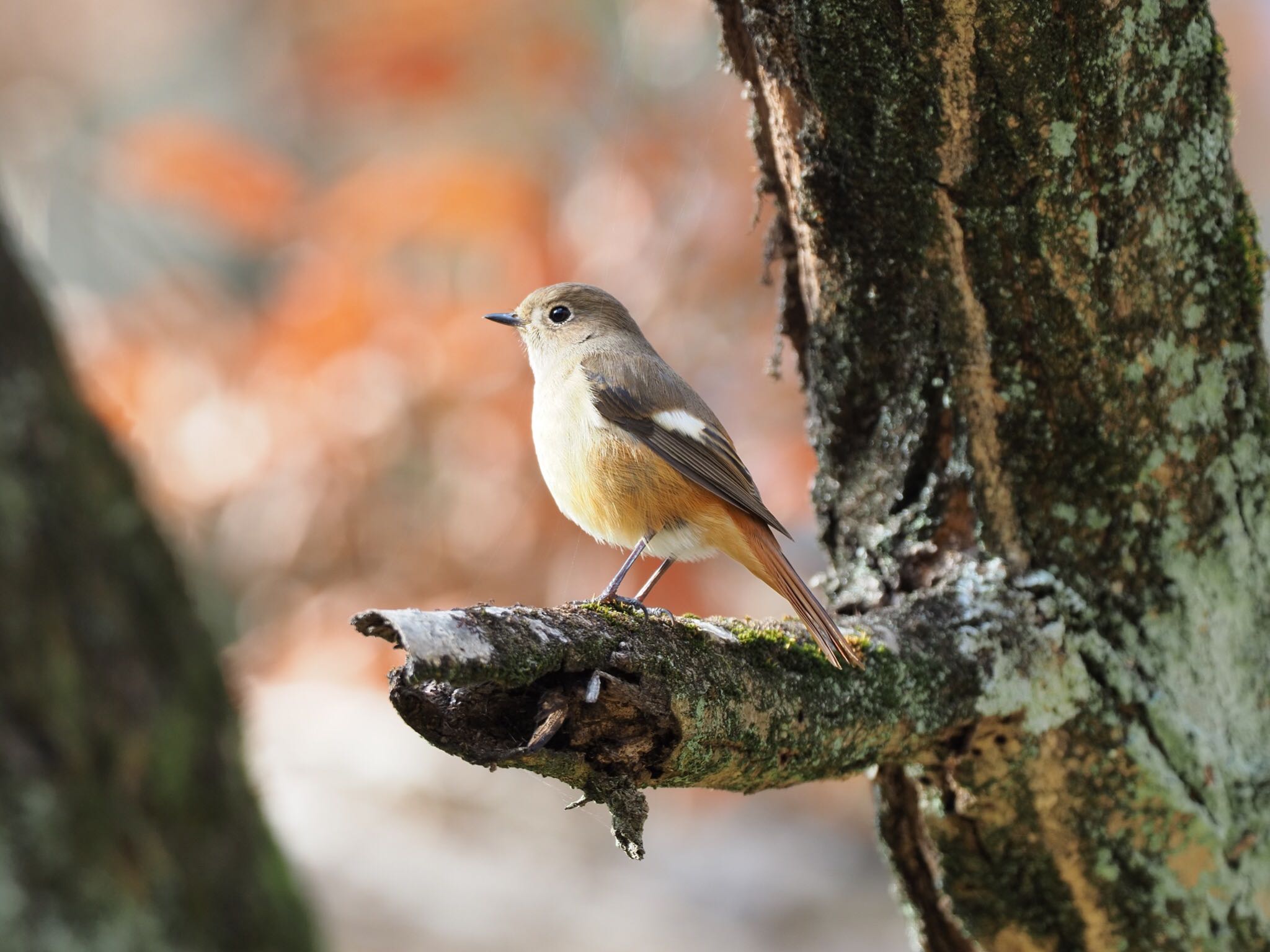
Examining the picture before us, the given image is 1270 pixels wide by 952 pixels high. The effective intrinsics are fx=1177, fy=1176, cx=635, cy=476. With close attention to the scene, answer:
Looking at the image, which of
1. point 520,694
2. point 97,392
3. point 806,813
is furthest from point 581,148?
point 520,694

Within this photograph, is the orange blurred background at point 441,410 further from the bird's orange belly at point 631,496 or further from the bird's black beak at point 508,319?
the bird's orange belly at point 631,496

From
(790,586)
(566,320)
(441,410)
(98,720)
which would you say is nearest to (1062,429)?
(790,586)

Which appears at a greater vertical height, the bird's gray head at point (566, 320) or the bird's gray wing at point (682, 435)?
the bird's gray head at point (566, 320)

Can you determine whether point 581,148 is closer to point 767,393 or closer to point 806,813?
point 767,393

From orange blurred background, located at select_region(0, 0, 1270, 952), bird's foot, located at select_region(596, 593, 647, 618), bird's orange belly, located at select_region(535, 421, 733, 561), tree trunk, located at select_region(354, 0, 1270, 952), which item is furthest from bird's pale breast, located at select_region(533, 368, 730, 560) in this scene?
orange blurred background, located at select_region(0, 0, 1270, 952)

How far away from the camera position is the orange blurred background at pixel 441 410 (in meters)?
5.61

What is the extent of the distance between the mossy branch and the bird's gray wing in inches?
21.9

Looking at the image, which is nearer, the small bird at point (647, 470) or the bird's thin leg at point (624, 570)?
the bird's thin leg at point (624, 570)

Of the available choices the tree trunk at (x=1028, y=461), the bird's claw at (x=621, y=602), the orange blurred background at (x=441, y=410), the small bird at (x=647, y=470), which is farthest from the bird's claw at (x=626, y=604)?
the orange blurred background at (x=441, y=410)

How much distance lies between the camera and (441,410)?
19.1ft

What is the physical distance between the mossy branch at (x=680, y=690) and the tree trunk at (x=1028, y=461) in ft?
0.04

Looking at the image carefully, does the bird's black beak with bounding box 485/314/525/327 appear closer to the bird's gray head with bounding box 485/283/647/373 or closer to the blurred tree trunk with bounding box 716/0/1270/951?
the bird's gray head with bounding box 485/283/647/373

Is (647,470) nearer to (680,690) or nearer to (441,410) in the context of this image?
(680,690)

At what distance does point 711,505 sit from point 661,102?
3759 mm
